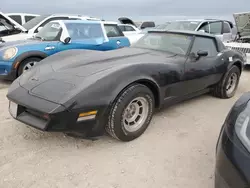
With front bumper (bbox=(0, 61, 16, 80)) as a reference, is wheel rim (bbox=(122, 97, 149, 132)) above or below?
above

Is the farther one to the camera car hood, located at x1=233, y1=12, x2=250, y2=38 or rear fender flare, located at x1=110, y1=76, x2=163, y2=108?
car hood, located at x1=233, y1=12, x2=250, y2=38

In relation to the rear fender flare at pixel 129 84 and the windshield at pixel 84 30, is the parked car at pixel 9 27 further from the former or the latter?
the rear fender flare at pixel 129 84

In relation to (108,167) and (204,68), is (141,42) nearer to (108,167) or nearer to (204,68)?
(204,68)

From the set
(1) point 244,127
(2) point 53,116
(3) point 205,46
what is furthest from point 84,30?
(1) point 244,127

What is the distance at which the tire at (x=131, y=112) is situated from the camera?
264cm

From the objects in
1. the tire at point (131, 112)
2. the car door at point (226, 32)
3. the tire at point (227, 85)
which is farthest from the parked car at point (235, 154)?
the car door at point (226, 32)

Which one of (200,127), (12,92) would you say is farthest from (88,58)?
(200,127)

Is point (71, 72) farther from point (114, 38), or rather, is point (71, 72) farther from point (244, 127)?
point (114, 38)

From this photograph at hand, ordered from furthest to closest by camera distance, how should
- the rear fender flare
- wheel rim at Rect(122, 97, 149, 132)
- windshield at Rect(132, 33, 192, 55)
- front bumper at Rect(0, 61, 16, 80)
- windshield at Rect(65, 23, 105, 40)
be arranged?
1. windshield at Rect(65, 23, 105, 40)
2. front bumper at Rect(0, 61, 16, 80)
3. windshield at Rect(132, 33, 192, 55)
4. wheel rim at Rect(122, 97, 149, 132)
5. the rear fender flare

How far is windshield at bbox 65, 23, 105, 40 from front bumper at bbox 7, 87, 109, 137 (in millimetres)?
3617

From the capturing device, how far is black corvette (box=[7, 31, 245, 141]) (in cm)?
240

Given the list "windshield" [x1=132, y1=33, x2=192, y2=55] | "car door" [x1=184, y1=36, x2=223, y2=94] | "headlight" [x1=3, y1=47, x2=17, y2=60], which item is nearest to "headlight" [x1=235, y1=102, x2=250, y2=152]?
"car door" [x1=184, y1=36, x2=223, y2=94]

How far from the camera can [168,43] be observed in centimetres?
395

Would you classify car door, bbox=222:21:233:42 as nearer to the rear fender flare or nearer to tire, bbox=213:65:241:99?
tire, bbox=213:65:241:99
